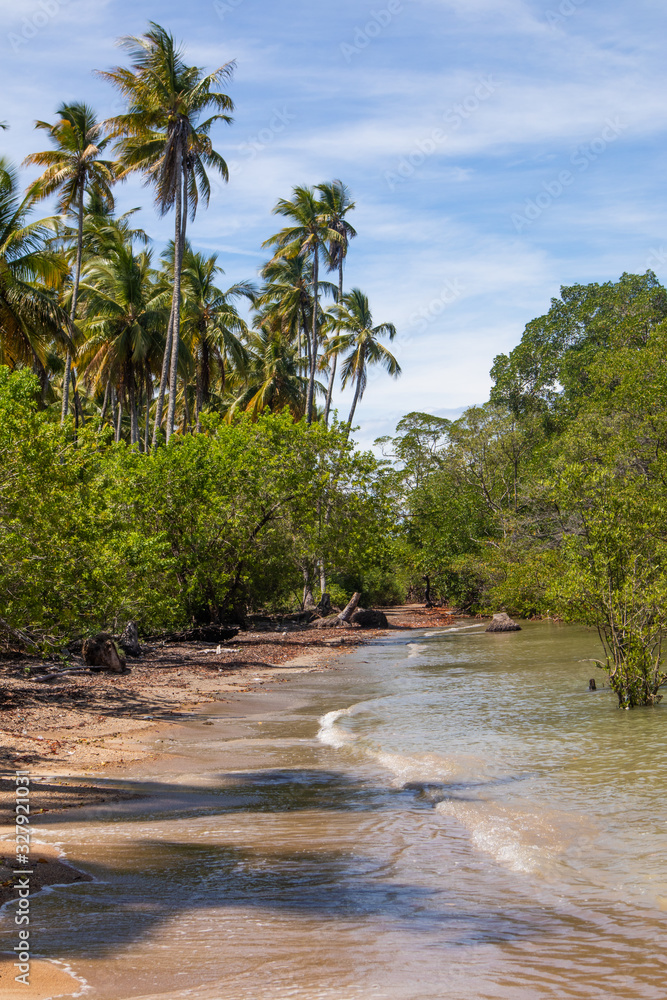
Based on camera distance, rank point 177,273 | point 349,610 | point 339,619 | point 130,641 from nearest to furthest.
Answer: point 130,641 → point 177,273 → point 339,619 → point 349,610

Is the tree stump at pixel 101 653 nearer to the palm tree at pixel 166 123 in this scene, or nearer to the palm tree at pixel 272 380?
the palm tree at pixel 166 123

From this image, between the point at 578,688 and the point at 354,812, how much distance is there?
27.9 ft

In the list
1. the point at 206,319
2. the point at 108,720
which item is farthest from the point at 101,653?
the point at 206,319

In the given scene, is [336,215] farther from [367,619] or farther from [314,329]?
[367,619]

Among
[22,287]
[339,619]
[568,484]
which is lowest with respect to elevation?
[339,619]

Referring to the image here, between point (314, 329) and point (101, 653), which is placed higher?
point (314, 329)

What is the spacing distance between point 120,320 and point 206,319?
6.11 meters

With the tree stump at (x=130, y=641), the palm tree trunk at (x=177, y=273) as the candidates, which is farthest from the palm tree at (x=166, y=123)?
the tree stump at (x=130, y=641)

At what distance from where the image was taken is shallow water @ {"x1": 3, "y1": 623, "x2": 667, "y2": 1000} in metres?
3.73

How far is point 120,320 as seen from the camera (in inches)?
1227

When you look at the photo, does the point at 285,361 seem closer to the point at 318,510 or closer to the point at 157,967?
the point at 318,510

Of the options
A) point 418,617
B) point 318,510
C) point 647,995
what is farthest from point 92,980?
point 418,617

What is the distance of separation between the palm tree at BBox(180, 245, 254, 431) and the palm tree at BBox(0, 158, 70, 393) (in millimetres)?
11274

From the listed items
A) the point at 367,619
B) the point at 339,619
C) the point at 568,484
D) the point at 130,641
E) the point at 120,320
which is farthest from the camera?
the point at 367,619
